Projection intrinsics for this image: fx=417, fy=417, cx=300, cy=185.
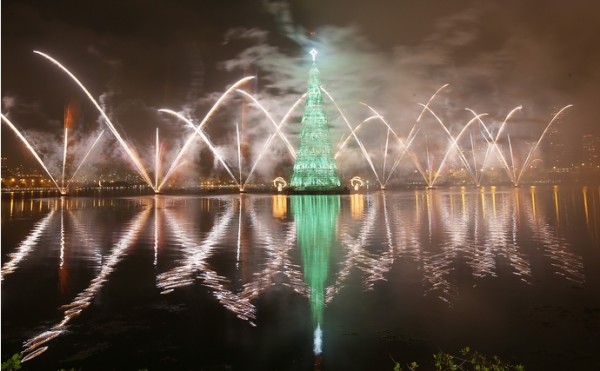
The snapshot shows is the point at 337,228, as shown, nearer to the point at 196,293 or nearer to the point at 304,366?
the point at 196,293

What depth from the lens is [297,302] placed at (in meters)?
11.7

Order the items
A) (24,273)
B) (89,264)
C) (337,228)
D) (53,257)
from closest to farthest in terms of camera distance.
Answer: (24,273) → (89,264) → (53,257) → (337,228)

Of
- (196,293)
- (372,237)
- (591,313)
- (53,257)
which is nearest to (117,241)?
(53,257)

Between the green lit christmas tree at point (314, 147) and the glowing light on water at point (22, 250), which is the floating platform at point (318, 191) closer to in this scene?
the green lit christmas tree at point (314, 147)

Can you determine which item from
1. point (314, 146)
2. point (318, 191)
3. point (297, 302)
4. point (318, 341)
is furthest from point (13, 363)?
point (318, 191)

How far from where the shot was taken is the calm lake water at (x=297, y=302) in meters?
8.57

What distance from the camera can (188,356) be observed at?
8.45m

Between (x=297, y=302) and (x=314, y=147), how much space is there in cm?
6607

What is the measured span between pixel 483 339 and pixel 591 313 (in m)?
3.80

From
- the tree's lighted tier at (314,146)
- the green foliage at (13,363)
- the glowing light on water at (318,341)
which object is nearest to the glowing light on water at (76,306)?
the green foliage at (13,363)

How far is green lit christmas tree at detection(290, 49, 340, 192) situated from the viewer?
249ft

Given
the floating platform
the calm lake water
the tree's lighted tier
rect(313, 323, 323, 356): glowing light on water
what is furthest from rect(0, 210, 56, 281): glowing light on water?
the floating platform

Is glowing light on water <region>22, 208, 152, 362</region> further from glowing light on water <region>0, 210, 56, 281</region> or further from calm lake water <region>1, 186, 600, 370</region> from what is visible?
glowing light on water <region>0, 210, 56, 281</region>

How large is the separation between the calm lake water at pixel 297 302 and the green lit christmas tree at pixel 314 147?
54747 mm
